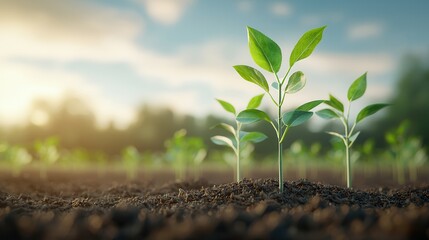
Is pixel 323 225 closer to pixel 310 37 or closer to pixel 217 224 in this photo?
pixel 217 224

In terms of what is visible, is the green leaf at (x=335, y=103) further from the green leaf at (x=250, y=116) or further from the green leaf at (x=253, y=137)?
the green leaf at (x=250, y=116)

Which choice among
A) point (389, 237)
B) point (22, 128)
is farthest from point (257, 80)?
point (22, 128)

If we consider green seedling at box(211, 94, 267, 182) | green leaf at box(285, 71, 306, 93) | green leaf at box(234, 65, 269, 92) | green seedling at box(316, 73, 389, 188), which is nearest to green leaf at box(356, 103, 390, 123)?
green seedling at box(316, 73, 389, 188)

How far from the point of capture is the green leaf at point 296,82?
4.03 m

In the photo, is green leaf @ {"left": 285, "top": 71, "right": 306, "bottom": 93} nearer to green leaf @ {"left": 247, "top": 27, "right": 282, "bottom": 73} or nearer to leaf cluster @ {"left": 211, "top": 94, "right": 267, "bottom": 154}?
green leaf @ {"left": 247, "top": 27, "right": 282, "bottom": 73}

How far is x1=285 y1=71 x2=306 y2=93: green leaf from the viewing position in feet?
13.2

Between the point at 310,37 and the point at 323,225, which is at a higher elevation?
the point at 310,37

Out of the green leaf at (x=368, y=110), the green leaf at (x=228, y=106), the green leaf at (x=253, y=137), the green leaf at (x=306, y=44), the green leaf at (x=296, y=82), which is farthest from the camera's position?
the green leaf at (x=228, y=106)

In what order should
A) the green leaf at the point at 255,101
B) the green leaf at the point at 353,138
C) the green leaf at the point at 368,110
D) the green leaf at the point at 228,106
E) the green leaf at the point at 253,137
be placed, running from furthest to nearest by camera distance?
the green leaf at the point at 228,106, the green leaf at the point at 255,101, the green leaf at the point at 253,137, the green leaf at the point at 353,138, the green leaf at the point at 368,110

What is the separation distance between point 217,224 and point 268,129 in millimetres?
40148

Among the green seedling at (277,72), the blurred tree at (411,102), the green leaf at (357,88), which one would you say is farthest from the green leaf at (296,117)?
the blurred tree at (411,102)

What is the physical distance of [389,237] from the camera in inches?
80.7

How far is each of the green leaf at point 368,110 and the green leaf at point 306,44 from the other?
1197 millimetres

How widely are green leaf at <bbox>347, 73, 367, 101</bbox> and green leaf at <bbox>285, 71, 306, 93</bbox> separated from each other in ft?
3.55
